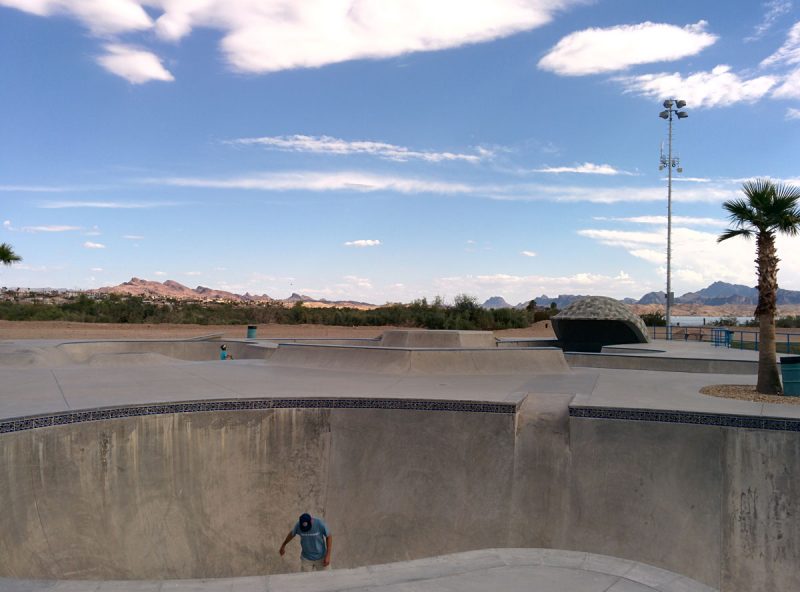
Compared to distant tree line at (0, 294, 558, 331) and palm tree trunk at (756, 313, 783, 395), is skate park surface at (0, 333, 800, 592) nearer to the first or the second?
palm tree trunk at (756, 313, 783, 395)

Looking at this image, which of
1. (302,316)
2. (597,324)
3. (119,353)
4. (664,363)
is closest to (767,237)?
(664,363)

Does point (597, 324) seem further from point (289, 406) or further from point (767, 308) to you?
point (289, 406)

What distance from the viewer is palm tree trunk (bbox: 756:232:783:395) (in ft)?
32.2

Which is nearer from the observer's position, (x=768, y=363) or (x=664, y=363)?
(x=768, y=363)

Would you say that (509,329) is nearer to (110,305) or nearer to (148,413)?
(110,305)

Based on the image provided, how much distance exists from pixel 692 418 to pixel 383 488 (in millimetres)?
4085

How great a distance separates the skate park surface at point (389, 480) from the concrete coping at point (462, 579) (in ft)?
3.94

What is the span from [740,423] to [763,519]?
3.63 feet

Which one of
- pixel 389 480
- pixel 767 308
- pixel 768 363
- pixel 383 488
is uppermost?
pixel 767 308

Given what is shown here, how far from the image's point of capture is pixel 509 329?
42.9 m

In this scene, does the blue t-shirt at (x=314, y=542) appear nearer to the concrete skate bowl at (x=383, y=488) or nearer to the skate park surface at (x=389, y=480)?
the skate park surface at (x=389, y=480)

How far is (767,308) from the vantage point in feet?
32.2

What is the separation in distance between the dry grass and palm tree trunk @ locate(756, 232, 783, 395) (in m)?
0.29

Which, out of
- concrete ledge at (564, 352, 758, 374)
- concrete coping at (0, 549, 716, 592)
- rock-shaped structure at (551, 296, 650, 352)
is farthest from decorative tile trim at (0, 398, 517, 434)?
rock-shaped structure at (551, 296, 650, 352)
